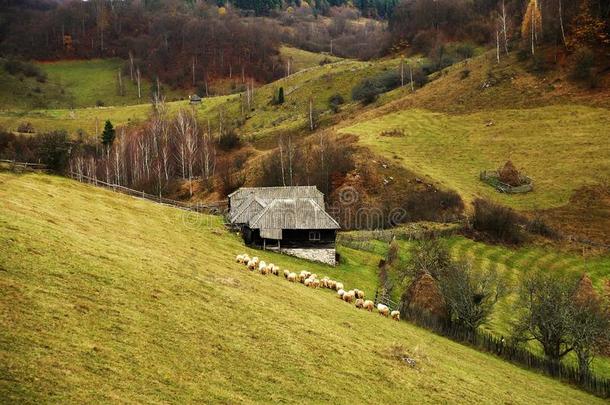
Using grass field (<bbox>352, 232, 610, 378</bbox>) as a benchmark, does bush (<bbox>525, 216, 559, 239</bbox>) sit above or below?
above

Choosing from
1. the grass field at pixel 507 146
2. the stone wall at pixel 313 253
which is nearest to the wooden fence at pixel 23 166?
the stone wall at pixel 313 253

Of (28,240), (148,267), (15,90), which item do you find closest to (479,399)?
(148,267)

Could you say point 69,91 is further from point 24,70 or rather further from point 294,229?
point 294,229

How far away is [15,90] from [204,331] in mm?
168585

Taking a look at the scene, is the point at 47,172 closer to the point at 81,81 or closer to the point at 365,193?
the point at 365,193

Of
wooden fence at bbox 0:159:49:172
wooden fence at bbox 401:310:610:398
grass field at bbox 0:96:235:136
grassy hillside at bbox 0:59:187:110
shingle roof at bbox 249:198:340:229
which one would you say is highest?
grassy hillside at bbox 0:59:187:110

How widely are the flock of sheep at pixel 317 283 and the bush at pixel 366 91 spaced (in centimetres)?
8012

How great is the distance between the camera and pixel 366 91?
122 metres

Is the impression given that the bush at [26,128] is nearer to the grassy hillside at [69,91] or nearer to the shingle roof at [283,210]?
the grassy hillside at [69,91]

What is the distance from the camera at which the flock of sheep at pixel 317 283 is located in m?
39.5

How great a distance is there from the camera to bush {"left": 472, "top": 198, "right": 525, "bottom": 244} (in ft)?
215

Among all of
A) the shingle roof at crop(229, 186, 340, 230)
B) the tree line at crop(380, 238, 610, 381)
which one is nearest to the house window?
the shingle roof at crop(229, 186, 340, 230)

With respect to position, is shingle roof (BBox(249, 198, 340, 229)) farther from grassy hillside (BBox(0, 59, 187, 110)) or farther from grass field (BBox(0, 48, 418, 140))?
grassy hillside (BBox(0, 59, 187, 110))

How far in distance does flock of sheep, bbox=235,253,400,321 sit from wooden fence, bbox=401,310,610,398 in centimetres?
288
